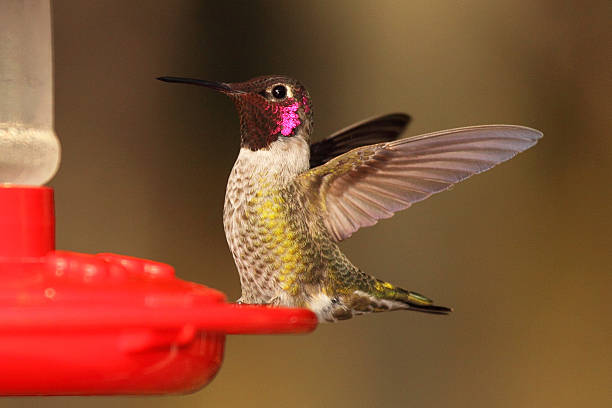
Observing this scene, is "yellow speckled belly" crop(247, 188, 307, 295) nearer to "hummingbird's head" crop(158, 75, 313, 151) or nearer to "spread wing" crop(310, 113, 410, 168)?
"hummingbird's head" crop(158, 75, 313, 151)

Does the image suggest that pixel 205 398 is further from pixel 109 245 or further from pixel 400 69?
pixel 400 69

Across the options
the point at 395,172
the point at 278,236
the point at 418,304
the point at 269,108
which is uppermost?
the point at 269,108

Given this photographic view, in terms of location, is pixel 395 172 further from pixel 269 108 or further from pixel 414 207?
pixel 414 207

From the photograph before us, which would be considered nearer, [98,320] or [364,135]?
[98,320]

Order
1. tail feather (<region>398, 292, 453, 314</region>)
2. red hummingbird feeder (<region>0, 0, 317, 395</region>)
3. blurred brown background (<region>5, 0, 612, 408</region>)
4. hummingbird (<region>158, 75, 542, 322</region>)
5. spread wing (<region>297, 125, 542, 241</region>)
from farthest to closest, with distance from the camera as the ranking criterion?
blurred brown background (<region>5, 0, 612, 408</region>) < tail feather (<region>398, 292, 453, 314</region>) < hummingbird (<region>158, 75, 542, 322</region>) < spread wing (<region>297, 125, 542, 241</region>) < red hummingbird feeder (<region>0, 0, 317, 395</region>)

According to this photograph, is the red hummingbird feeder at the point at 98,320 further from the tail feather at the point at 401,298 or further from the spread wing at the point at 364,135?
the spread wing at the point at 364,135

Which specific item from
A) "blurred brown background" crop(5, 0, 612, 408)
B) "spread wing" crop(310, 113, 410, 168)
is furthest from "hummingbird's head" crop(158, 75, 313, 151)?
"blurred brown background" crop(5, 0, 612, 408)

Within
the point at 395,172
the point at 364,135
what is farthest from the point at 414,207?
the point at 395,172

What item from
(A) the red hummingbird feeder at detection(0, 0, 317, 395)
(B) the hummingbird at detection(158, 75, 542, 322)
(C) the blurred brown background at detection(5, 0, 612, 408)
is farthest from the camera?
(C) the blurred brown background at detection(5, 0, 612, 408)
